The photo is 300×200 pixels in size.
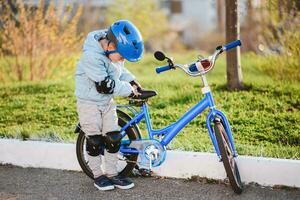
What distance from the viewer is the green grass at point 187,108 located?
5.28 metres

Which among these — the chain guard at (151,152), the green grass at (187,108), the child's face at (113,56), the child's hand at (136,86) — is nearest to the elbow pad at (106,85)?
the child's face at (113,56)

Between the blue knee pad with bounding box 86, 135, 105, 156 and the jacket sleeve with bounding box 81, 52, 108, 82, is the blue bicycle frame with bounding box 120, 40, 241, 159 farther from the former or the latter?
the jacket sleeve with bounding box 81, 52, 108, 82

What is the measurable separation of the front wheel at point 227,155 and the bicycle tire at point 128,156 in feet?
2.65

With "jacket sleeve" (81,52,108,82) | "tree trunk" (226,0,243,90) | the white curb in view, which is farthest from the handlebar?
"tree trunk" (226,0,243,90)

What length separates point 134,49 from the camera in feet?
14.0

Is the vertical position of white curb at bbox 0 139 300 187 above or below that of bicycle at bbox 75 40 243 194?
below

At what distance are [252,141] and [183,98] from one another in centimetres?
171

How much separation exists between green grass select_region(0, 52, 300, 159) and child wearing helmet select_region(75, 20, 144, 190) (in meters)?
0.80

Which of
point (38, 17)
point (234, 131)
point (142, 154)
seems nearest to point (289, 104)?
point (234, 131)

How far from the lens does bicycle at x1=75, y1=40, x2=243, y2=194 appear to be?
13.8 feet

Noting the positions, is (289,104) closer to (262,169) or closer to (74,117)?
(262,169)

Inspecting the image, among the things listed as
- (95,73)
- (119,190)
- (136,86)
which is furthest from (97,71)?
(119,190)

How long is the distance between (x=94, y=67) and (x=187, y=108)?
237 centimetres

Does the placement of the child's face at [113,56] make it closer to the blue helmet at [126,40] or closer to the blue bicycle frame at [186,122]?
the blue helmet at [126,40]
